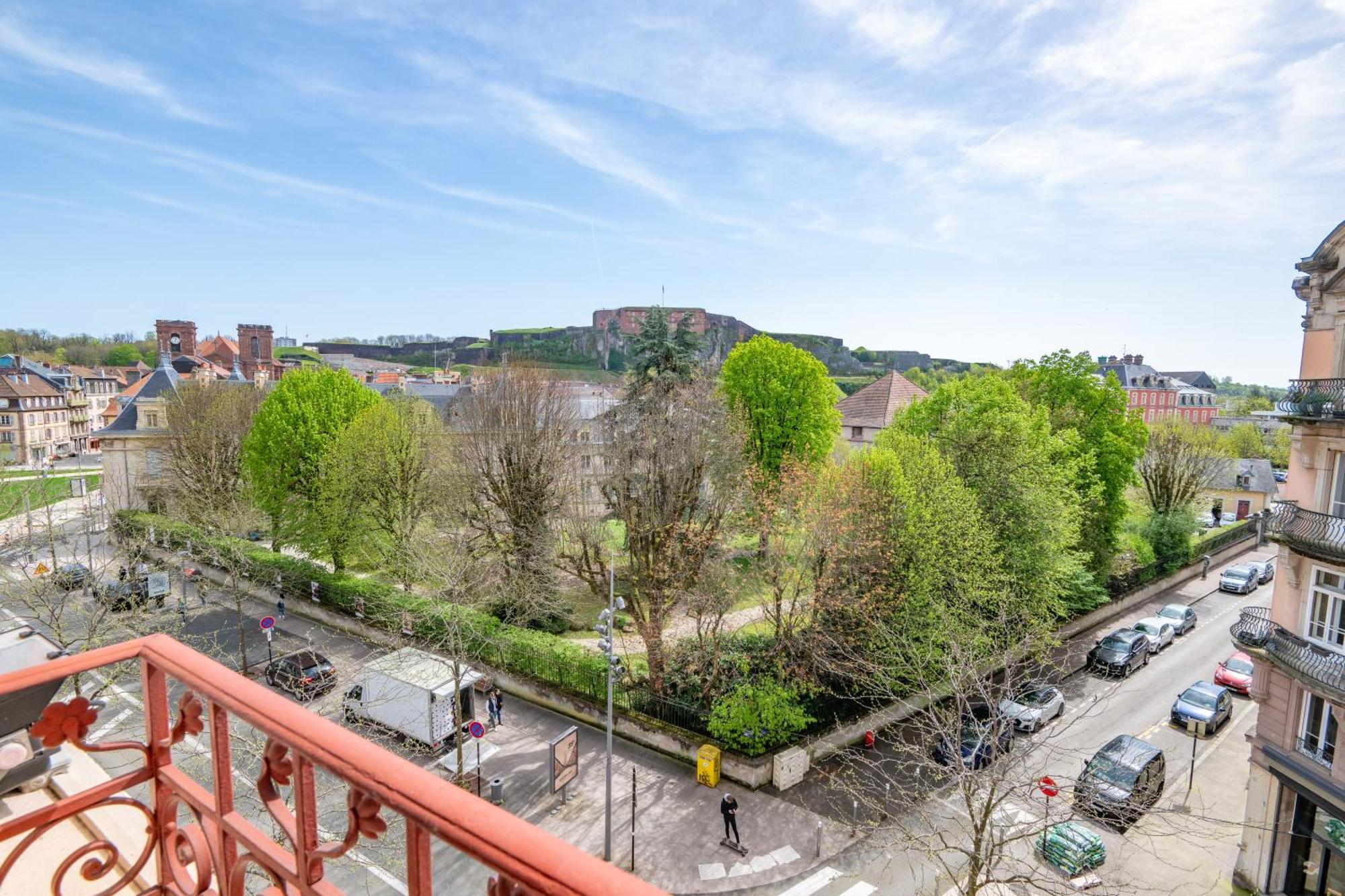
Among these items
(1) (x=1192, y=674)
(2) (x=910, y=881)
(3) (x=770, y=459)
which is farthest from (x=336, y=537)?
(1) (x=1192, y=674)

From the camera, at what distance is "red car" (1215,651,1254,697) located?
22141mm

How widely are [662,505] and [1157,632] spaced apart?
742 inches

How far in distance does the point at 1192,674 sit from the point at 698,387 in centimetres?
1941

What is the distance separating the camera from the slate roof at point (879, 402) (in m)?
44.2

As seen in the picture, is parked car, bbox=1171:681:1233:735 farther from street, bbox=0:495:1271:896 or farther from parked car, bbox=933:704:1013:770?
parked car, bbox=933:704:1013:770

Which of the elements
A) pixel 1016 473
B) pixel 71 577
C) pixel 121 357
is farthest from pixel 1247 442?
pixel 121 357

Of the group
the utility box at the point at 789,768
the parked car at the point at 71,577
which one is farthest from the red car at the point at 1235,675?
the parked car at the point at 71,577

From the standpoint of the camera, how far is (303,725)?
1.77m

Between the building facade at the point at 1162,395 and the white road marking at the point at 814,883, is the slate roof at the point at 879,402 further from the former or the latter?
the building facade at the point at 1162,395

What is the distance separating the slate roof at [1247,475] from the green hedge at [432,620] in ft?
159

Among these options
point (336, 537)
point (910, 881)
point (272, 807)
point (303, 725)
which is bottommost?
point (910, 881)

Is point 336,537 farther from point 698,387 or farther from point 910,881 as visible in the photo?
point 910,881

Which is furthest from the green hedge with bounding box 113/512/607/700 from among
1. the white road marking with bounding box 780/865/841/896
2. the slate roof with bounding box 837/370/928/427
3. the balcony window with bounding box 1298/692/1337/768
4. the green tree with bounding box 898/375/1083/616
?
the slate roof with bounding box 837/370/928/427

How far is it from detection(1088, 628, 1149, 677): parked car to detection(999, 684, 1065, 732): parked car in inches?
155
